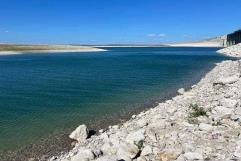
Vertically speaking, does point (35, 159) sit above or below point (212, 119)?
below

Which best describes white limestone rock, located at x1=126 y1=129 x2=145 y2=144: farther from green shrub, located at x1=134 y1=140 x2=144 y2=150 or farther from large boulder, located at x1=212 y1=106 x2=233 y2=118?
large boulder, located at x1=212 y1=106 x2=233 y2=118

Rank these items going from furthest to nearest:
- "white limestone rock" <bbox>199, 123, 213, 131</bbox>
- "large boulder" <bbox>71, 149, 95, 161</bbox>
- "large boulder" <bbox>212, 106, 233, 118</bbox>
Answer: "large boulder" <bbox>212, 106, 233, 118</bbox> → "white limestone rock" <bbox>199, 123, 213, 131</bbox> → "large boulder" <bbox>71, 149, 95, 161</bbox>

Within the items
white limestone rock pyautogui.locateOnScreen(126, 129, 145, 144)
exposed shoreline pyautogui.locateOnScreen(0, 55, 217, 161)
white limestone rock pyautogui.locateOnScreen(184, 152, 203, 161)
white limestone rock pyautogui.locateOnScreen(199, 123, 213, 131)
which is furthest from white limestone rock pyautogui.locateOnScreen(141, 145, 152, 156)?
exposed shoreline pyautogui.locateOnScreen(0, 55, 217, 161)

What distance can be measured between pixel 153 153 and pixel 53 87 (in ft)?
86.8

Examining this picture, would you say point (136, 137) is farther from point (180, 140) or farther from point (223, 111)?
point (223, 111)

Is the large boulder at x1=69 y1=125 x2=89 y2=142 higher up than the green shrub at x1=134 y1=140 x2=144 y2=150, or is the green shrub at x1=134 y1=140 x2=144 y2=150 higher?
the green shrub at x1=134 y1=140 x2=144 y2=150

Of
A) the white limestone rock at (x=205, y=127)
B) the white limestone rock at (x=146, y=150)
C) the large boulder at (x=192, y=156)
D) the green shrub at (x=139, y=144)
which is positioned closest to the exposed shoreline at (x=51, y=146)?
the green shrub at (x=139, y=144)

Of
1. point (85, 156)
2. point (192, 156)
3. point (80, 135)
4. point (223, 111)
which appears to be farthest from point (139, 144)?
point (80, 135)

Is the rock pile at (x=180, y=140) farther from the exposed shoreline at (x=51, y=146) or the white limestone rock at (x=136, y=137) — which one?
the exposed shoreline at (x=51, y=146)

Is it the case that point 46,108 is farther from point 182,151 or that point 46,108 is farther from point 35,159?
point 182,151

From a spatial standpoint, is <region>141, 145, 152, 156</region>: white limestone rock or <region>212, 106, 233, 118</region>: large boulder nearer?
<region>141, 145, 152, 156</region>: white limestone rock

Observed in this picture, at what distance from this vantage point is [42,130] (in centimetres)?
2139

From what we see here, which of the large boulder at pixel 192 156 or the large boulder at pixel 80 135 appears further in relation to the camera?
the large boulder at pixel 80 135

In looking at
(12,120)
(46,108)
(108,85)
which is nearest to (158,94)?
(108,85)
